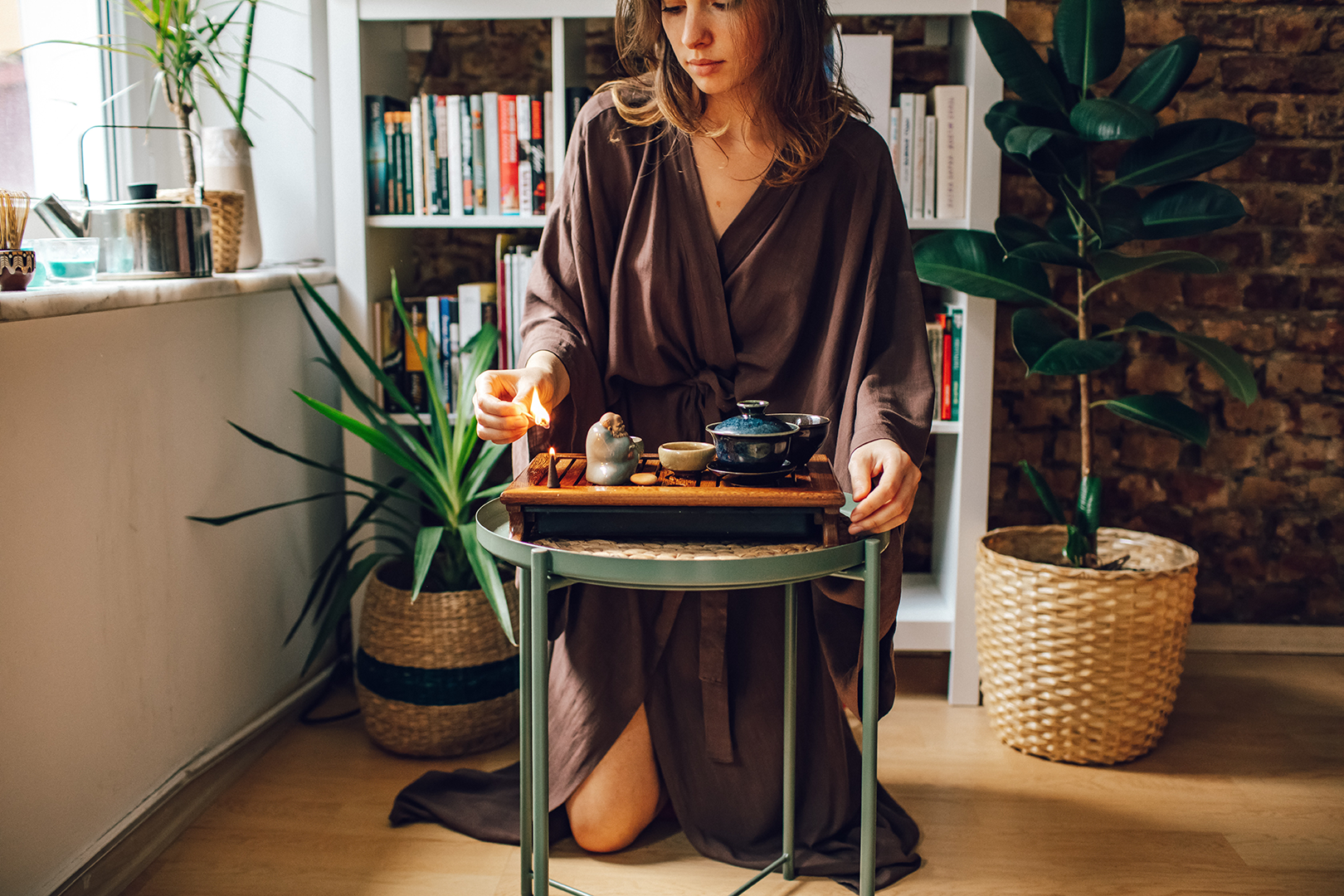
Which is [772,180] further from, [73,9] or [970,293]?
[73,9]

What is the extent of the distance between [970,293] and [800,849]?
1.11 meters

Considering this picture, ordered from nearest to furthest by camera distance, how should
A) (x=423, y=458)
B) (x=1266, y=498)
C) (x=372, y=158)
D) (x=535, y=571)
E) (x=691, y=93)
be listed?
(x=535, y=571) → (x=691, y=93) → (x=423, y=458) → (x=372, y=158) → (x=1266, y=498)

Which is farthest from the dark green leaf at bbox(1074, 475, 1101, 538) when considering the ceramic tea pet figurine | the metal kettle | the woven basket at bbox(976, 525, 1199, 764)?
the metal kettle

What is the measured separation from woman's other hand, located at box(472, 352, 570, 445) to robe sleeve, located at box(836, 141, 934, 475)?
0.44 meters

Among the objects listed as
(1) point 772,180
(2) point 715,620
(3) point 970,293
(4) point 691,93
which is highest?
(4) point 691,93

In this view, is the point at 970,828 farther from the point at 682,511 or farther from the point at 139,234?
the point at 139,234

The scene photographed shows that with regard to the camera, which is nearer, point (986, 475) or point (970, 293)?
point (970, 293)

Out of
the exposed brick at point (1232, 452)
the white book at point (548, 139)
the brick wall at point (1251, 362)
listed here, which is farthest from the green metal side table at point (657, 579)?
the exposed brick at point (1232, 452)

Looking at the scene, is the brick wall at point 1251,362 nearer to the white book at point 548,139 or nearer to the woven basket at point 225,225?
the white book at point 548,139

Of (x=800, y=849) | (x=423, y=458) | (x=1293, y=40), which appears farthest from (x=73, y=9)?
(x=1293, y=40)

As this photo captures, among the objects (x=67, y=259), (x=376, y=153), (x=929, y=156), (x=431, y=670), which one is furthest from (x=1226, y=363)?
(x=67, y=259)

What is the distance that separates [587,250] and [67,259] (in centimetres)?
84

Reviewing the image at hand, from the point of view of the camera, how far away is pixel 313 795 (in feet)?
6.52

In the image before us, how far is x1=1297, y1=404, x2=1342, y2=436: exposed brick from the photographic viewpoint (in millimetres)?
2656
